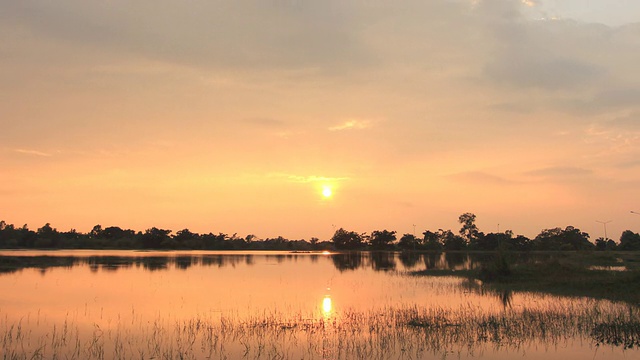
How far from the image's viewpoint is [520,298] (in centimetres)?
3081

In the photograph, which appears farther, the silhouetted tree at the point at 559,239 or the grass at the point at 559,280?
the silhouetted tree at the point at 559,239

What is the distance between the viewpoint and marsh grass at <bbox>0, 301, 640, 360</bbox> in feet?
55.0

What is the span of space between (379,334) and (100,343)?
10677mm

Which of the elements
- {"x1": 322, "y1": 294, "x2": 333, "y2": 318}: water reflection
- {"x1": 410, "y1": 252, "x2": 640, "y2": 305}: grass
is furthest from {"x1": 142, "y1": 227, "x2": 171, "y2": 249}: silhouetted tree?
{"x1": 322, "y1": 294, "x2": 333, "y2": 318}: water reflection

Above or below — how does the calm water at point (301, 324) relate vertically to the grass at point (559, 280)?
below

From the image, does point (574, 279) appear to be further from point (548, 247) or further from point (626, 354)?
point (548, 247)

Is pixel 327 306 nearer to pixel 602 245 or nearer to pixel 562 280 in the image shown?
pixel 562 280

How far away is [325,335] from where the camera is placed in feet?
64.0

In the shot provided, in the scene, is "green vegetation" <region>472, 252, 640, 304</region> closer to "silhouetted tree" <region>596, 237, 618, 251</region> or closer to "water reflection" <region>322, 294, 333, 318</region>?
"water reflection" <region>322, 294, 333, 318</region>

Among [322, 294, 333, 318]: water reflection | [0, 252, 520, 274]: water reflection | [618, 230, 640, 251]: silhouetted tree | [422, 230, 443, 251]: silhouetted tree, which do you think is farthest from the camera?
[422, 230, 443, 251]: silhouetted tree

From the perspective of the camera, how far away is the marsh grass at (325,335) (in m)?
16.8

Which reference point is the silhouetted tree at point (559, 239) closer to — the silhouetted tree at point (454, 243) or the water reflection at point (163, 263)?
the silhouetted tree at point (454, 243)

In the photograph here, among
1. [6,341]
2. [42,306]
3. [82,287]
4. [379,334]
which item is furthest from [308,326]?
[82,287]

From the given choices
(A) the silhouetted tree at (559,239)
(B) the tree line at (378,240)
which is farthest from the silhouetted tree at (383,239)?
(A) the silhouetted tree at (559,239)
